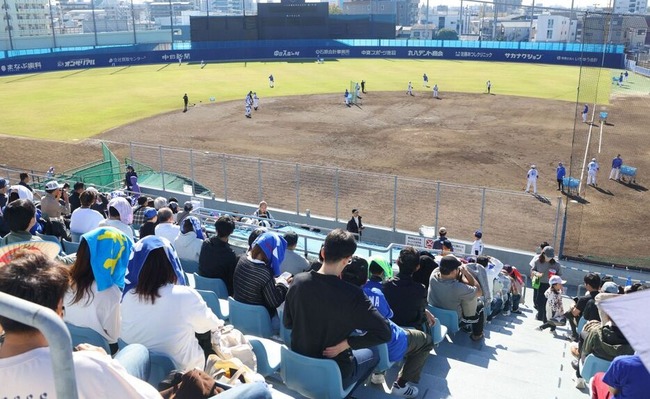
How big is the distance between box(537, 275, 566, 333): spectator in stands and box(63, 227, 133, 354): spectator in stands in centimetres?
812

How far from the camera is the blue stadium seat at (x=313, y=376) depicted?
5.05 meters

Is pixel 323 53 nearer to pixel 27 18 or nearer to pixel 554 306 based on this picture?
pixel 554 306

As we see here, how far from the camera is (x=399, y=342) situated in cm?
585

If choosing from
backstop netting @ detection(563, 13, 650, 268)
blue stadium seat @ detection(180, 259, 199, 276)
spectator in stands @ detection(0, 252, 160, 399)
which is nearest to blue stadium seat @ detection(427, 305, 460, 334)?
blue stadium seat @ detection(180, 259, 199, 276)

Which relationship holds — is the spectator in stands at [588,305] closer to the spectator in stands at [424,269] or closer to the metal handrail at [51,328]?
the spectator in stands at [424,269]

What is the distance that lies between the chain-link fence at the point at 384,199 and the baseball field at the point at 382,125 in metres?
0.62

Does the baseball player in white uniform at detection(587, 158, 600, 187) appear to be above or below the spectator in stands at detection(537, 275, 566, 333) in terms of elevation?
below

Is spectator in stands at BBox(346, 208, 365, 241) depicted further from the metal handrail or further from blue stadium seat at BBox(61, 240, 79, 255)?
the metal handrail

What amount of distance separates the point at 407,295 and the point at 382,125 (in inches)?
1237

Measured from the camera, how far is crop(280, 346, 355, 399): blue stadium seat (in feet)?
16.6

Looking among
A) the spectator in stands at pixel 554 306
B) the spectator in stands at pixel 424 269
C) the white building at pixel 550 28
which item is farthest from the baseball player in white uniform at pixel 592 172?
the white building at pixel 550 28

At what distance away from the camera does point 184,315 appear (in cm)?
465

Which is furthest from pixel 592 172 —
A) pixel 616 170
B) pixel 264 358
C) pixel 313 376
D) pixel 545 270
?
pixel 313 376

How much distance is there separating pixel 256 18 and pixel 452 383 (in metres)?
71.8
